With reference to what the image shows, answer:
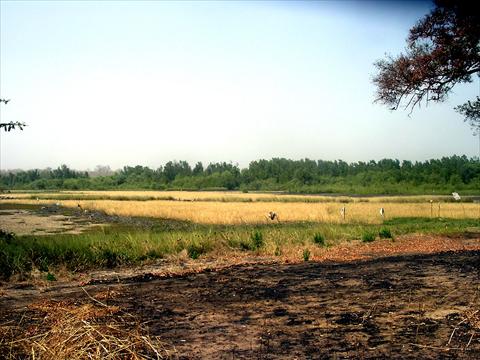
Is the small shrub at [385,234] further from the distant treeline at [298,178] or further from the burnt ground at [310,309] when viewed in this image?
the distant treeline at [298,178]

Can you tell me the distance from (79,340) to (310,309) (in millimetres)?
2914

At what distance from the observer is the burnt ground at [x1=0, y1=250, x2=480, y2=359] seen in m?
4.15

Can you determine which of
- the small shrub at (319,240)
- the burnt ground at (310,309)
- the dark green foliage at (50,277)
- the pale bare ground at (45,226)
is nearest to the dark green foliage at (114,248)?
the small shrub at (319,240)

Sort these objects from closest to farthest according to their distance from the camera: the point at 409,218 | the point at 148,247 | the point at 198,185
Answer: the point at 148,247 < the point at 409,218 < the point at 198,185

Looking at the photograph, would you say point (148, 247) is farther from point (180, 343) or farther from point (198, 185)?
point (198, 185)

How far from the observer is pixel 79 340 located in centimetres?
356

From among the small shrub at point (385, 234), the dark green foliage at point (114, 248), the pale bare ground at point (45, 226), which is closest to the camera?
the dark green foliage at point (114, 248)

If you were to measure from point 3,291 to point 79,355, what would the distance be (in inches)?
230

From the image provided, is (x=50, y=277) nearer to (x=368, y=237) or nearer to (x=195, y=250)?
(x=195, y=250)

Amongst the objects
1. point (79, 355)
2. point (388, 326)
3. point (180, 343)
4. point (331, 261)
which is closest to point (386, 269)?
point (331, 261)

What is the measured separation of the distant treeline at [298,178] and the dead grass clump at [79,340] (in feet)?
184

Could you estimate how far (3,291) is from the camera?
8.19 m

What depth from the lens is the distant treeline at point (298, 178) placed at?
7200 centimetres

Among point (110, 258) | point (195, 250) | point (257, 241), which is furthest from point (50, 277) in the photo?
point (257, 241)
